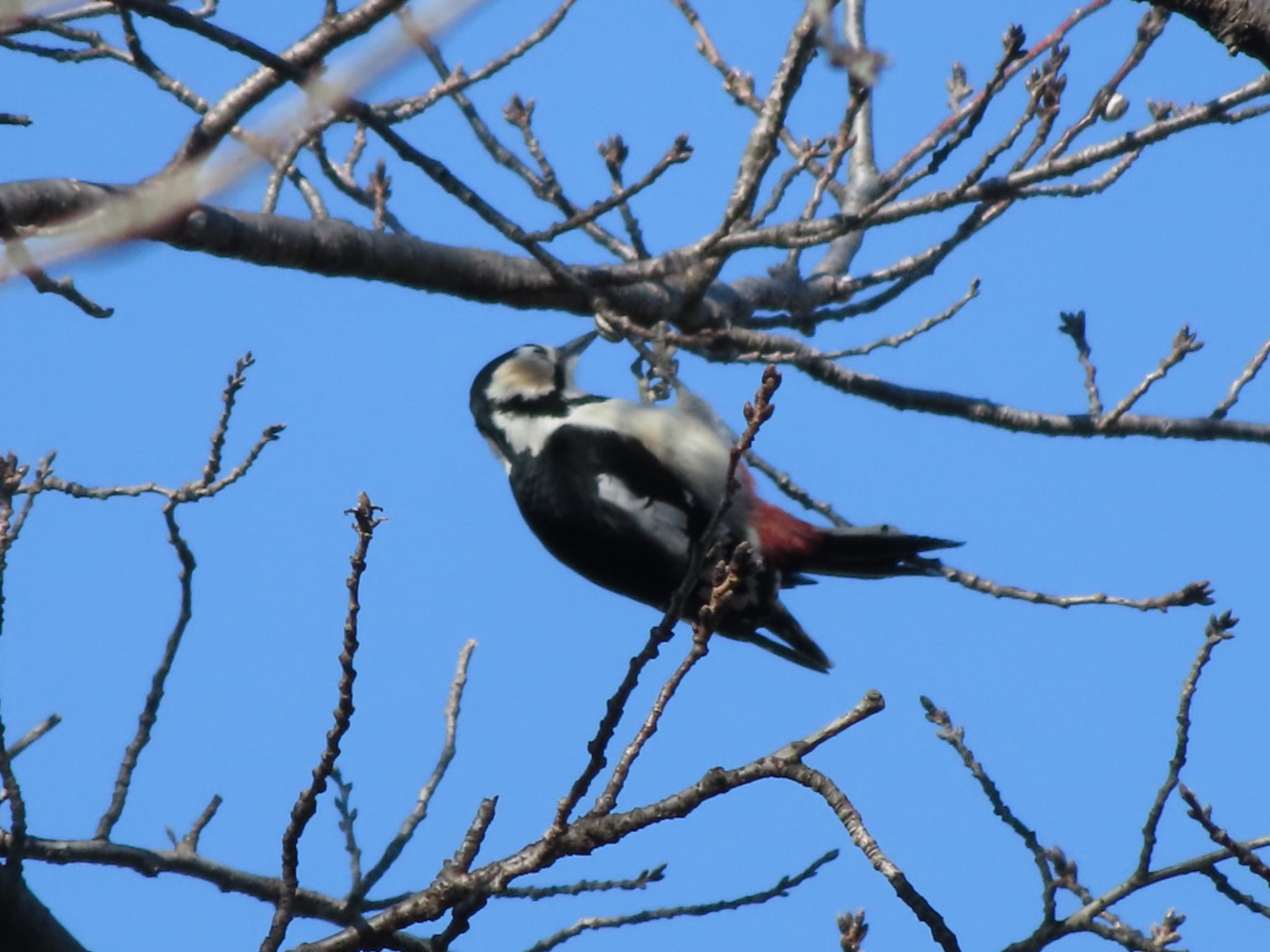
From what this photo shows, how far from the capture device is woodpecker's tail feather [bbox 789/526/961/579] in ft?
14.4

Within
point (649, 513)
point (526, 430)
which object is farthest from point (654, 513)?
point (526, 430)

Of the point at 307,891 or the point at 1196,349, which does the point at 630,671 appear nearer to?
the point at 307,891

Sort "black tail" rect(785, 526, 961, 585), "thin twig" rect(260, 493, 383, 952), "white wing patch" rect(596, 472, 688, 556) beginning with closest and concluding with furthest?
"thin twig" rect(260, 493, 383, 952), "black tail" rect(785, 526, 961, 585), "white wing patch" rect(596, 472, 688, 556)

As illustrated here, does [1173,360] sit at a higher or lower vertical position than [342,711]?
higher

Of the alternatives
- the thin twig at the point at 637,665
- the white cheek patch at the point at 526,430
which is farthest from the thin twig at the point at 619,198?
the white cheek patch at the point at 526,430

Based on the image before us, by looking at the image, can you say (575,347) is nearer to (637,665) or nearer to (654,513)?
(654,513)

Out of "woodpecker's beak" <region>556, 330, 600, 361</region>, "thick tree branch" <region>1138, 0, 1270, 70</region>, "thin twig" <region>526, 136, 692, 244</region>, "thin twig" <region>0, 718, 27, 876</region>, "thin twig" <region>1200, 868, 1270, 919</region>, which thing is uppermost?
"woodpecker's beak" <region>556, 330, 600, 361</region>

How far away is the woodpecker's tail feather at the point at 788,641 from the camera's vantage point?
16.3 ft

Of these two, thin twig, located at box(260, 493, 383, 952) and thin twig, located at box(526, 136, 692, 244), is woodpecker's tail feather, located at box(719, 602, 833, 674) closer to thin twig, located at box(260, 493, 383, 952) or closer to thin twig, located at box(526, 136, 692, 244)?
thin twig, located at box(526, 136, 692, 244)

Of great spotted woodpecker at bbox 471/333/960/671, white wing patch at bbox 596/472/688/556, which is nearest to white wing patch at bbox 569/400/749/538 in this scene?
great spotted woodpecker at bbox 471/333/960/671

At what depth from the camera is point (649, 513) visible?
4680mm

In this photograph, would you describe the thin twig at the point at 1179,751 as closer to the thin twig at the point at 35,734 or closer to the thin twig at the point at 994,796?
the thin twig at the point at 994,796

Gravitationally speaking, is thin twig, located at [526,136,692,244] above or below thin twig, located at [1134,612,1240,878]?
above

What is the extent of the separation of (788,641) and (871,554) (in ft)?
2.04
